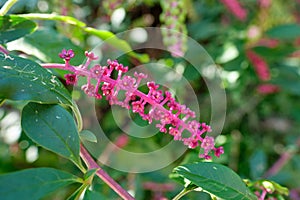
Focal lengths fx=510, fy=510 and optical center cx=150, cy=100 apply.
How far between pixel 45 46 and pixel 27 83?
31 centimetres

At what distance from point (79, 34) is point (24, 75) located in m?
0.55

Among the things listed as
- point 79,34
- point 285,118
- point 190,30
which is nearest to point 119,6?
point 79,34

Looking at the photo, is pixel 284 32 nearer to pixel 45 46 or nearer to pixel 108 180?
pixel 45 46

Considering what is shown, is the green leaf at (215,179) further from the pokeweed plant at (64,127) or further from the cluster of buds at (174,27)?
the cluster of buds at (174,27)

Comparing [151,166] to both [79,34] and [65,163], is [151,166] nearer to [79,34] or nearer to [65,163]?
[65,163]

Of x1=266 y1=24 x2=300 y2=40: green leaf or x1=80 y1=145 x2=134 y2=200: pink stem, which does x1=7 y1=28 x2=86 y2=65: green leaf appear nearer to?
x1=80 y1=145 x2=134 y2=200: pink stem

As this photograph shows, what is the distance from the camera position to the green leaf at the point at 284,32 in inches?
62.2

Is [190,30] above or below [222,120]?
above

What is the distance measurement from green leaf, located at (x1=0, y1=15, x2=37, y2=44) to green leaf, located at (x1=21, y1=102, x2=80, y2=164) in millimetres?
209

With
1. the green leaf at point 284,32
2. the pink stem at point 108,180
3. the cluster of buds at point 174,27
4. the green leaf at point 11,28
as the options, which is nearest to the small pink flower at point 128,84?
the pink stem at point 108,180

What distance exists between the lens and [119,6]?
1264 mm

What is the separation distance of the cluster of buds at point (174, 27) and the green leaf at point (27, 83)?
1.64ft

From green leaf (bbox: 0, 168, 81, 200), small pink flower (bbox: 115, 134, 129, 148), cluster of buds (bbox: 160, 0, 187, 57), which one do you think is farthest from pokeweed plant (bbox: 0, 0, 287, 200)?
small pink flower (bbox: 115, 134, 129, 148)

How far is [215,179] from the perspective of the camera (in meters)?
0.69
